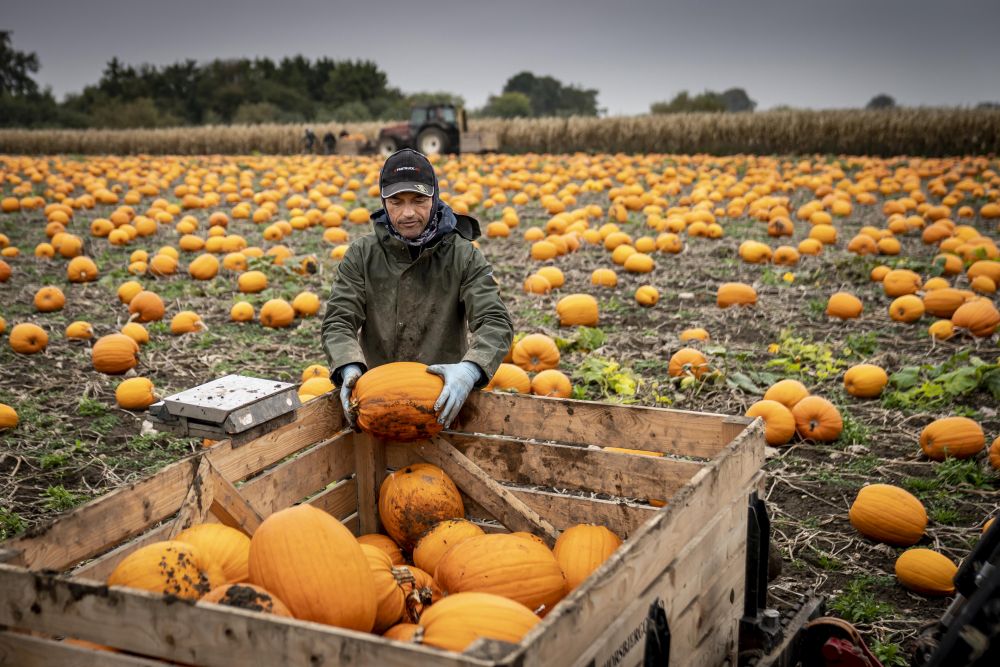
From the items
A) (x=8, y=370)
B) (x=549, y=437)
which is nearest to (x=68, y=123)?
(x=8, y=370)

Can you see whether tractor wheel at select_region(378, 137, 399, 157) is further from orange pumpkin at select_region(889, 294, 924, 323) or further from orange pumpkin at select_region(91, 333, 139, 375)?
orange pumpkin at select_region(889, 294, 924, 323)

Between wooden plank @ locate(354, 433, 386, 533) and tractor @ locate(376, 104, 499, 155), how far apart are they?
83.9 feet

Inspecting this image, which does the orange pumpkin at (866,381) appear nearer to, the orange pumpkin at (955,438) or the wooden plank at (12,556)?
the orange pumpkin at (955,438)

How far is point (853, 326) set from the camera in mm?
7742

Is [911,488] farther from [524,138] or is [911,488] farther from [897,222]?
[524,138]

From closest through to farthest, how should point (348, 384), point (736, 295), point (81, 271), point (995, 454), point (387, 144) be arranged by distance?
1. point (348, 384)
2. point (995, 454)
3. point (736, 295)
4. point (81, 271)
5. point (387, 144)

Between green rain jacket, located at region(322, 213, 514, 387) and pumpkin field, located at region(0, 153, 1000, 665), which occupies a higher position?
green rain jacket, located at region(322, 213, 514, 387)

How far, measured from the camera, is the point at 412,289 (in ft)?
13.5

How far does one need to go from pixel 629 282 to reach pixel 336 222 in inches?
225

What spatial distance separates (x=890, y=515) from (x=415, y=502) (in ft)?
8.44

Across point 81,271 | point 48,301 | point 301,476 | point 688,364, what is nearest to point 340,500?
point 301,476

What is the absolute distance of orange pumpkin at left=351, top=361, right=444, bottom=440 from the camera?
11.1 ft

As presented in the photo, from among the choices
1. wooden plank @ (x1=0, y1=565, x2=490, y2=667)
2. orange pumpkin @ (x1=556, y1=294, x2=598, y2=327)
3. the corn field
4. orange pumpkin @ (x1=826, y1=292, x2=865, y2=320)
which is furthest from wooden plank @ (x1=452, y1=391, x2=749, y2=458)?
the corn field

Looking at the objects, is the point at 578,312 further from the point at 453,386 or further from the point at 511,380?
the point at 453,386
